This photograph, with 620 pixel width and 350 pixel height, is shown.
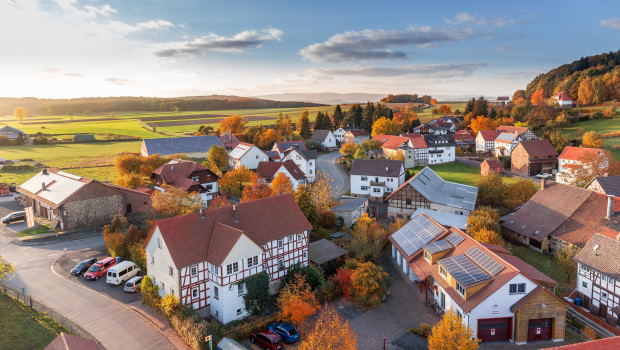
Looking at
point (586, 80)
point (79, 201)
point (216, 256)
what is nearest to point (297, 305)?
point (216, 256)

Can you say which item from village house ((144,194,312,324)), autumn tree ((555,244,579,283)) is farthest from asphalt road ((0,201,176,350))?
autumn tree ((555,244,579,283))

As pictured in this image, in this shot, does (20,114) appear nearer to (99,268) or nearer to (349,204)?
(99,268)

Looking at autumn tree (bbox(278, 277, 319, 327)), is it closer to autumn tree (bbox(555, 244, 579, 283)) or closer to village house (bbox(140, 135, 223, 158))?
autumn tree (bbox(555, 244, 579, 283))

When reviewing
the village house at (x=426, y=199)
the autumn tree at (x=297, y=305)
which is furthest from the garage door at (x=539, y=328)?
the village house at (x=426, y=199)

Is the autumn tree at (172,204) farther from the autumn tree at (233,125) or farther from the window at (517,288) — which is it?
the autumn tree at (233,125)

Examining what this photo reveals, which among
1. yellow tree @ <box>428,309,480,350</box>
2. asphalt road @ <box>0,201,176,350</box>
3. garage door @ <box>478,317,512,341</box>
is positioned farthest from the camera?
garage door @ <box>478,317,512,341</box>

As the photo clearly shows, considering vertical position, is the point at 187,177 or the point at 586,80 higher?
the point at 586,80
